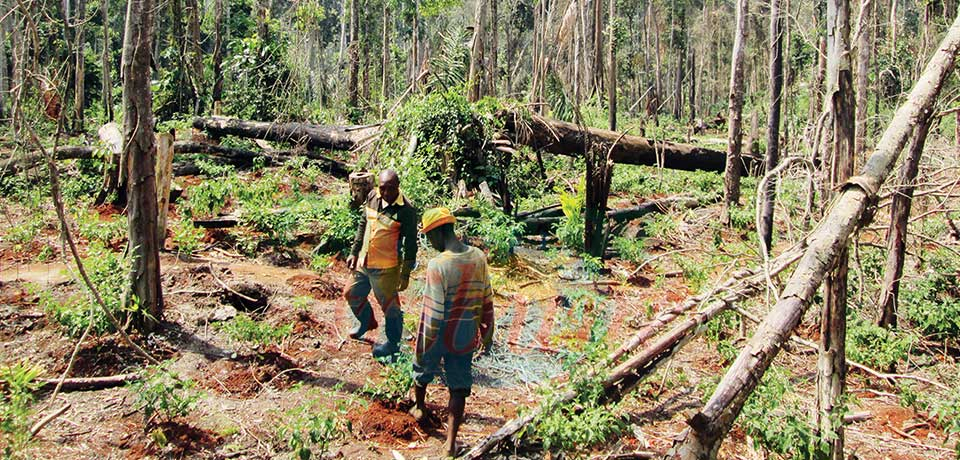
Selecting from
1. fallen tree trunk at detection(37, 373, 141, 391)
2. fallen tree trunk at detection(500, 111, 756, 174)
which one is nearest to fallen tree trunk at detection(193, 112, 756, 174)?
fallen tree trunk at detection(500, 111, 756, 174)

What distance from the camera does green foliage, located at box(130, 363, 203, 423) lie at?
14.7 ft

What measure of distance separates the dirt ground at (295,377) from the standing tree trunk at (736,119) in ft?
16.3

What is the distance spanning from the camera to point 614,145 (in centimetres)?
1116

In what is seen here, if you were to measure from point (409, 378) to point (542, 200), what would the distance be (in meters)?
7.86

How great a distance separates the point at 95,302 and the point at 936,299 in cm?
786

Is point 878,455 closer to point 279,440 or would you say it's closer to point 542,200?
point 279,440

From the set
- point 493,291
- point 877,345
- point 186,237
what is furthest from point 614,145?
point 186,237

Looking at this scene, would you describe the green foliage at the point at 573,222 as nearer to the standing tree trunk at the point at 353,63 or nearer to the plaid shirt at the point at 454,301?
the plaid shirt at the point at 454,301

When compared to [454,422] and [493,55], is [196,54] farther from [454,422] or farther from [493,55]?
[454,422]

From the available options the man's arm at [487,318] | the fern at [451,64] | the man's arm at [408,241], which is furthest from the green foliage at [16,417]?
the fern at [451,64]

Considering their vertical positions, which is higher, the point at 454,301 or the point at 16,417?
the point at 454,301

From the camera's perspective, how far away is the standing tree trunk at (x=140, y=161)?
5535 millimetres

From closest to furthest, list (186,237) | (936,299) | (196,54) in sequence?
(936,299) → (186,237) → (196,54)

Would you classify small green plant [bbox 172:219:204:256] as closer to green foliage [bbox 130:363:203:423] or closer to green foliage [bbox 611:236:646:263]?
green foliage [bbox 130:363:203:423]
